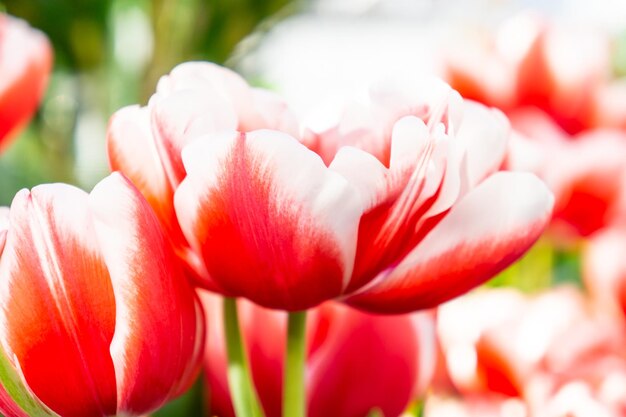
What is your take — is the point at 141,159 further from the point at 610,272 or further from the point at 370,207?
the point at 610,272

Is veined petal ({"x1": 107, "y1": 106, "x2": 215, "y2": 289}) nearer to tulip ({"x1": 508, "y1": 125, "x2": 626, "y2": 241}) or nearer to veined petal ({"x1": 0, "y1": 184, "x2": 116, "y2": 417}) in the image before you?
veined petal ({"x1": 0, "y1": 184, "x2": 116, "y2": 417})

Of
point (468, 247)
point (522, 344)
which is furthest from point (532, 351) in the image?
point (468, 247)

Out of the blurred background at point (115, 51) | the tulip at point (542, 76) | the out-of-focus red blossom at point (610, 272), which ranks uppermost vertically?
the out-of-focus red blossom at point (610, 272)

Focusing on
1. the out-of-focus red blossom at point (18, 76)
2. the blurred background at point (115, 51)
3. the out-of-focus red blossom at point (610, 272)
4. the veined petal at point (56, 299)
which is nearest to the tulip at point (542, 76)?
the out-of-focus red blossom at point (610, 272)

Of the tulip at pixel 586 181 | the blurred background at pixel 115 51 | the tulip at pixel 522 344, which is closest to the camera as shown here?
the tulip at pixel 522 344

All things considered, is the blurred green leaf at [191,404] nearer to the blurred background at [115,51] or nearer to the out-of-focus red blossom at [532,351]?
the out-of-focus red blossom at [532,351]

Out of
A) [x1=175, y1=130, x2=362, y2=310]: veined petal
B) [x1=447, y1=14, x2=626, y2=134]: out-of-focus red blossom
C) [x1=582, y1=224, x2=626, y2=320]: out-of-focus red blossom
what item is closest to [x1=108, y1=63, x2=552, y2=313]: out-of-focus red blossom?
[x1=175, y1=130, x2=362, y2=310]: veined petal

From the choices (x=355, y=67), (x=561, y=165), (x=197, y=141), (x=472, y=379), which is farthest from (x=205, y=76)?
(x=355, y=67)
